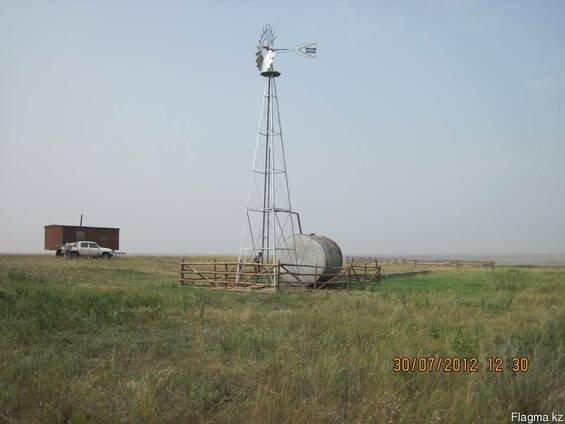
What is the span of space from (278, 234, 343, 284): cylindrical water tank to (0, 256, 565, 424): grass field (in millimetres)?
12113

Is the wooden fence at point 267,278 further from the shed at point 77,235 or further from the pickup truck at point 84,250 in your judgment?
the shed at point 77,235

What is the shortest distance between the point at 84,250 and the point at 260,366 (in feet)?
144

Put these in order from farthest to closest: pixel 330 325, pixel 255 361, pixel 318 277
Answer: pixel 318 277
pixel 330 325
pixel 255 361

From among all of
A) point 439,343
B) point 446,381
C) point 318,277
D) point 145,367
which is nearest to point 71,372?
point 145,367

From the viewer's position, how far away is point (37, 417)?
601 cm

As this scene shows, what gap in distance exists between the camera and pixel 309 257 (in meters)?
27.0

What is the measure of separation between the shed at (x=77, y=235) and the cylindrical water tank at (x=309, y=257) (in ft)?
108

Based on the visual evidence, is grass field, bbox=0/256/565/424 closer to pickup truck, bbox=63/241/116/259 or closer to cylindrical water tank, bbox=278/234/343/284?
cylindrical water tank, bbox=278/234/343/284

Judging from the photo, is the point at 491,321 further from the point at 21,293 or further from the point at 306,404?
the point at 21,293

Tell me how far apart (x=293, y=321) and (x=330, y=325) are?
1.09m

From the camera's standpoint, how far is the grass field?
6117mm

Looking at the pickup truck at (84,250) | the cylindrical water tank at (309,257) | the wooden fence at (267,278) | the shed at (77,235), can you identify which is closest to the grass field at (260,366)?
the wooden fence at (267,278)

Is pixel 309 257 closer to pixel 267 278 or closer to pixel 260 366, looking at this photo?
pixel 267 278

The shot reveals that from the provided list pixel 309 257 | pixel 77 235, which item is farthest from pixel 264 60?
pixel 77 235
